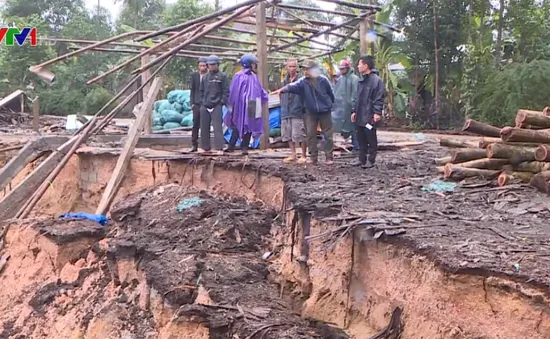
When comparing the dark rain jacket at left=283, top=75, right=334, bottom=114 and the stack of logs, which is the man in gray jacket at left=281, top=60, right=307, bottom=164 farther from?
the stack of logs

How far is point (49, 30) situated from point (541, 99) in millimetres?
25400

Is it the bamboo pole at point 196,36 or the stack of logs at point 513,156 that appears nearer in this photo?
the stack of logs at point 513,156

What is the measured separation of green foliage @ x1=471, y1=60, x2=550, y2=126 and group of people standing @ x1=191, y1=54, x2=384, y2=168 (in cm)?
568

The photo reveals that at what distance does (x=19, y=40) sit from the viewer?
Result: 2373cm

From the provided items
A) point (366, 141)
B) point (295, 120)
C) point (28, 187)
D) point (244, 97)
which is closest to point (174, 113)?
point (244, 97)

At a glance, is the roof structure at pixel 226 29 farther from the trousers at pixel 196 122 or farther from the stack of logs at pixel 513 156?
the stack of logs at pixel 513 156

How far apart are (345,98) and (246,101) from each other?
5.62 ft

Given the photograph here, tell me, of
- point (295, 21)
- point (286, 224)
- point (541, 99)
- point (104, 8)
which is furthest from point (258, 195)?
point (104, 8)

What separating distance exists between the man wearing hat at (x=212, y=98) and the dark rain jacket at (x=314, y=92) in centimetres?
186

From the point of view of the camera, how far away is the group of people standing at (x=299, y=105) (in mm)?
8172

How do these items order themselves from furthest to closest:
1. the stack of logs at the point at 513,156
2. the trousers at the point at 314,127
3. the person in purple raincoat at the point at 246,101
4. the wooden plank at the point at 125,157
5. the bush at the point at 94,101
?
the bush at the point at 94,101 → the person in purple raincoat at the point at 246,101 → the wooden plank at the point at 125,157 → the trousers at the point at 314,127 → the stack of logs at the point at 513,156

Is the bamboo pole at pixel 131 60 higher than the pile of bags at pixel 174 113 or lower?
higher

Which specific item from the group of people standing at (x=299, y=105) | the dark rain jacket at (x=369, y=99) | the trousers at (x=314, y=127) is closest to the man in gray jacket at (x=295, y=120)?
the group of people standing at (x=299, y=105)

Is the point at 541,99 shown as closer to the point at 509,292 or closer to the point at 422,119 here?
the point at 422,119
